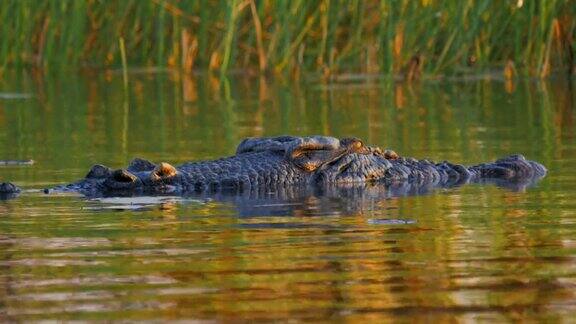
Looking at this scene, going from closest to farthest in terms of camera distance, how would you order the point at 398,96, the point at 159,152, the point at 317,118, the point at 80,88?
the point at 159,152 → the point at 317,118 → the point at 398,96 → the point at 80,88

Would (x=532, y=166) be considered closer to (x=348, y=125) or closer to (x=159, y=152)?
(x=159, y=152)

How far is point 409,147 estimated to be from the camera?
12203mm

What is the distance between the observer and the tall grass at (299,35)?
19.8m

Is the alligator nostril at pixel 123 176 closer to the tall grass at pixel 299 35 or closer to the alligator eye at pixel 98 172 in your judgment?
the alligator eye at pixel 98 172

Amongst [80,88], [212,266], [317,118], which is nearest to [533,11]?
[317,118]

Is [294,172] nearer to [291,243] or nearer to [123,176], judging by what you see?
[123,176]

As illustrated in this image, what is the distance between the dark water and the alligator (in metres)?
0.31

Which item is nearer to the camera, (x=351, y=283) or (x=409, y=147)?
(x=351, y=283)

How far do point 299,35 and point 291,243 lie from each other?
48.0 feet

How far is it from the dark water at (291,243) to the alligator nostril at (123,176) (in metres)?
0.34

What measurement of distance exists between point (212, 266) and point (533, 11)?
13486 millimetres

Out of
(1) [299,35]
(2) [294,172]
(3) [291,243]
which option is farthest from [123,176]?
(1) [299,35]

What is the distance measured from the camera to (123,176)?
9.05 metres

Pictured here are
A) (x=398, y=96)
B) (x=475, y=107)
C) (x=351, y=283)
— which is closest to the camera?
A: (x=351, y=283)
